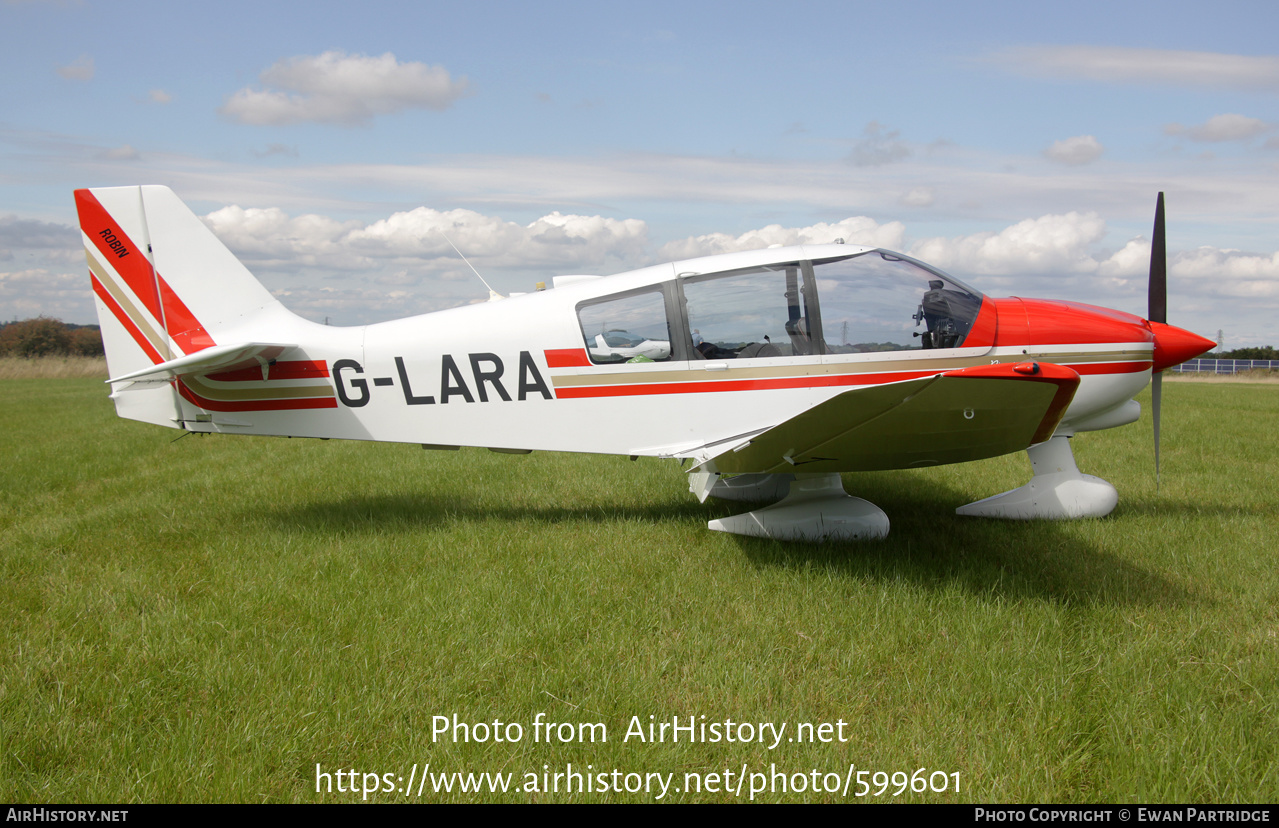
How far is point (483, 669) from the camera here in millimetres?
3209

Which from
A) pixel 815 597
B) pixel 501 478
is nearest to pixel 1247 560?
pixel 815 597

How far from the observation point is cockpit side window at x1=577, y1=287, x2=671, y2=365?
502 centimetres

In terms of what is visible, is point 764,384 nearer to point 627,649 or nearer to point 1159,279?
point 627,649

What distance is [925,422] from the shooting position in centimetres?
370

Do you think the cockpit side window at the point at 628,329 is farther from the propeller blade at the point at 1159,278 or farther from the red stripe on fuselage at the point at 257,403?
the propeller blade at the point at 1159,278

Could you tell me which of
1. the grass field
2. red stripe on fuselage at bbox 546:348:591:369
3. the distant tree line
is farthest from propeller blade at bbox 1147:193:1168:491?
the distant tree line

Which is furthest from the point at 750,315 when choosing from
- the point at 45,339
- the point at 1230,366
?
the point at 45,339

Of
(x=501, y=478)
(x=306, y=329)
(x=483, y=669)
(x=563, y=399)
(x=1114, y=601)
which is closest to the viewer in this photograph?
(x=483, y=669)

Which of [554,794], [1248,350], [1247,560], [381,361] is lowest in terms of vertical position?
[1248,350]

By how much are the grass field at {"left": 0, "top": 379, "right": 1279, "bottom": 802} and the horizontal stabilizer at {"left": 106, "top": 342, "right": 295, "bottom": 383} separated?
4.29 feet

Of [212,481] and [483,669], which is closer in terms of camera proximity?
[483,669]

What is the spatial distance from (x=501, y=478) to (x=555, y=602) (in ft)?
13.0

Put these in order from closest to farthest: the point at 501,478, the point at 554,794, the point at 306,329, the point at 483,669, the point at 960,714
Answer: the point at 554,794 → the point at 960,714 → the point at 483,669 → the point at 306,329 → the point at 501,478

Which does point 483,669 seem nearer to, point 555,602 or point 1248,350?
point 555,602
